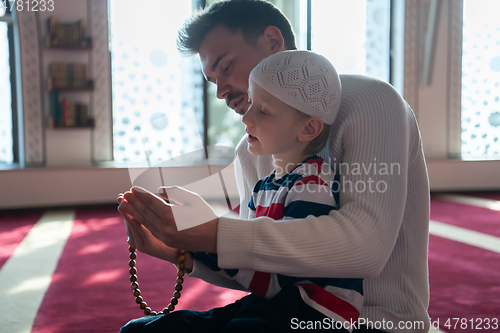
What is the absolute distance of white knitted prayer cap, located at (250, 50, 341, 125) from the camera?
79 cm

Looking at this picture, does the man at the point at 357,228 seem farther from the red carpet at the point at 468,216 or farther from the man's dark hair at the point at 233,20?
the red carpet at the point at 468,216

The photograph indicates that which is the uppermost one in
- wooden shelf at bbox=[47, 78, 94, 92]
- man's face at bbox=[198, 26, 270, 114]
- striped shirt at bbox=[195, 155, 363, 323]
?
wooden shelf at bbox=[47, 78, 94, 92]

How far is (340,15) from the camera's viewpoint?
568 centimetres

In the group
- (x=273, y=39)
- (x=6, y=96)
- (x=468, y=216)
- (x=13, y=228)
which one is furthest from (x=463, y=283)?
→ (x=6, y=96)

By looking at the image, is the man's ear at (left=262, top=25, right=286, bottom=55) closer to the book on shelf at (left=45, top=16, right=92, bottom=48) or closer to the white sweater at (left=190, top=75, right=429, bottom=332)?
the white sweater at (left=190, top=75, right=429, bottom=332)

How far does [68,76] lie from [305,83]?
439cm

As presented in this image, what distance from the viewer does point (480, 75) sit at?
19.0 ft

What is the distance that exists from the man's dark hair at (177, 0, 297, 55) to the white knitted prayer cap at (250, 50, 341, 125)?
0.43 metres

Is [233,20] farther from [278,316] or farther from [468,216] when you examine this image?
[468,216]

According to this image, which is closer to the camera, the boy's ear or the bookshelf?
the boy's ear

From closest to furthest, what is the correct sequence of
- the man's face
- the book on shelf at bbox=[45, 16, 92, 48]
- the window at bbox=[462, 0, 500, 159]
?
1. the man's face
2. the book on shelf at bbox=[45, 16, 92, 48]
3. the window at bbox=[462, 0, 500, 159]

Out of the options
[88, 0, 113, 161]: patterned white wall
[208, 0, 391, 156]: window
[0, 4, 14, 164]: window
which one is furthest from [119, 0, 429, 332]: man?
[0, 4, 14, 164]: window

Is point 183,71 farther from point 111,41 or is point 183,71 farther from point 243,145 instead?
point 243,145

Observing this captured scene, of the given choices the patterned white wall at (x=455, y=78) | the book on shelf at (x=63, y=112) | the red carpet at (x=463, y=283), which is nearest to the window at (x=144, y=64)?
the book on shelf at (x=63, y=112)
